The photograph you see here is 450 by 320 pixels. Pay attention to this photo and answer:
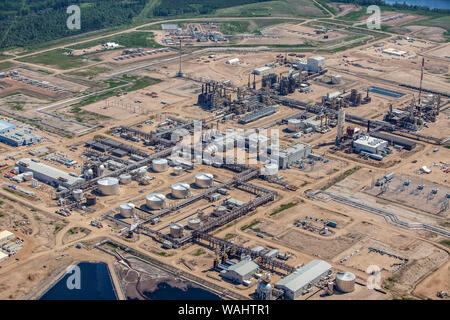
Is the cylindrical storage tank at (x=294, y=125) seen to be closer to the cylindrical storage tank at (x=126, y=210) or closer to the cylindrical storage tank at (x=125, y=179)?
the cylindrical storage tank at (x=125, y=179)

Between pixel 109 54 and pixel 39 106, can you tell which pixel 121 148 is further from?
pixel 109 54

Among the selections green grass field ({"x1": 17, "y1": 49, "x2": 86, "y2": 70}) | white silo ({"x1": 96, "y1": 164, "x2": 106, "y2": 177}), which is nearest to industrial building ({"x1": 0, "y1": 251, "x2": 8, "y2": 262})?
white silo ({"x1": 96, "y1": 164, "x2": 106, "y2": 177})

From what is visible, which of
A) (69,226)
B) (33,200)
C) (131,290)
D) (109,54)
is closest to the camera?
(131,290)

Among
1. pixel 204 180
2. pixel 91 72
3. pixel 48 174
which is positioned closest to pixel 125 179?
pixel 48 174

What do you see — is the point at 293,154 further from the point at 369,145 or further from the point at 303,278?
the point at 303,278

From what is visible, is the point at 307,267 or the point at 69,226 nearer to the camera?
the point at 307,267

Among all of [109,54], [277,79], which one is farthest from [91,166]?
[109,54]
